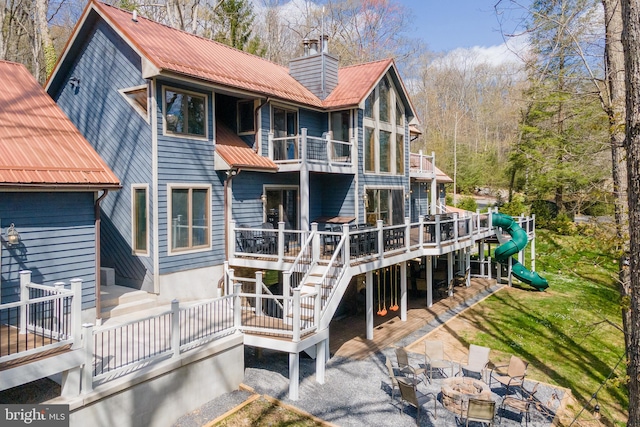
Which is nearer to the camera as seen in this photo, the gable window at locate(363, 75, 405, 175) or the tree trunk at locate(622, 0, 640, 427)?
the tree trunk at locate(622, 0, 640, 427)

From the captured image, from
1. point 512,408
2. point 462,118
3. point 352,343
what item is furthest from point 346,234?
point 462,118

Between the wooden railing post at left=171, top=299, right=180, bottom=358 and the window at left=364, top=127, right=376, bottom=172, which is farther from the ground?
the window at left=364, top=127, right=376, bottom=172

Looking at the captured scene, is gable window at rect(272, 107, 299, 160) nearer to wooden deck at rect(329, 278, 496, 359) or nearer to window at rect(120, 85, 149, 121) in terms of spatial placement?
window at rect(120, 85, 149, 121)

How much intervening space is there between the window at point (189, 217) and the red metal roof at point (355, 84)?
6.28 m

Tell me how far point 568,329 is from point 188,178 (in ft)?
45.1

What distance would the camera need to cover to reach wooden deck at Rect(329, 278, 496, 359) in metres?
12.3

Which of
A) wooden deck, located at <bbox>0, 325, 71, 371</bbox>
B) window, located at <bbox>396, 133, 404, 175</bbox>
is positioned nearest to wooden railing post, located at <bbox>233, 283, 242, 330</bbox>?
wooden deck, located at <bbox>0, 325, 71, 371</bbox>

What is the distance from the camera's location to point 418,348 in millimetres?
12547

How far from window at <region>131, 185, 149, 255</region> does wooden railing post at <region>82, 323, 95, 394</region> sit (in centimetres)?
474

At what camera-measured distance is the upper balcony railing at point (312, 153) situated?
44.5ft

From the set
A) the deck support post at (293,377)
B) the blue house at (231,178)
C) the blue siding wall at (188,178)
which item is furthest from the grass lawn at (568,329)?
the blue siding wall at (188,178)

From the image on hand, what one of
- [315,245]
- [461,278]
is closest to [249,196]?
[315,245]

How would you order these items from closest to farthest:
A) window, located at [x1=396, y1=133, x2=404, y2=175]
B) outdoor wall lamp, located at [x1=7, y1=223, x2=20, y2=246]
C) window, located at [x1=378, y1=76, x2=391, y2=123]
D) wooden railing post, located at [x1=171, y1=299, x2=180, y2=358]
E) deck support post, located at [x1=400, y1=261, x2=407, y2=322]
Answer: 1. wooden railing post, located at [x1=171, y1=299, x2=180, y2=358]
2. outdoor wall lamp, located at [x1=7, y1=223, x2=20, y2=246]
3. deck support post, located at [x1=400, y1=261, x2=407, y2=322]
4. window, located at [x1=378, y1=76, x2=391, y2=123]
5. window, located at [x1=396, y1=133, x2=404, y2=175]

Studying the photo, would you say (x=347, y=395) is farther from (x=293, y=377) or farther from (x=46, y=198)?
(x=46, y=198)
